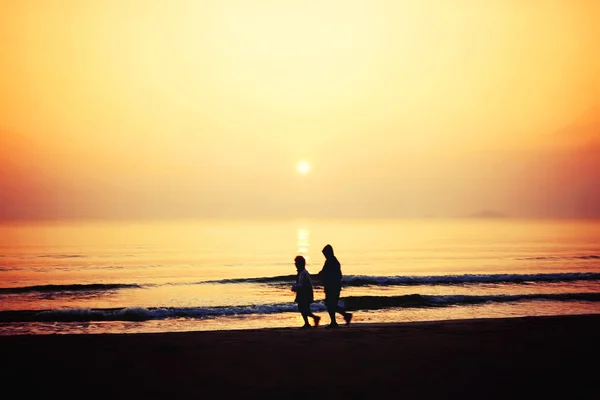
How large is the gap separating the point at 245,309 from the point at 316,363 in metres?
13.9

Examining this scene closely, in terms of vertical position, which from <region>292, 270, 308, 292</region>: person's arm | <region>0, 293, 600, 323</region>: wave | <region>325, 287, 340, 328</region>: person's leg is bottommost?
<region>0, 293, 600, 323</region>: wave

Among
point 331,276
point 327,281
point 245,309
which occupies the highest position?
point 331,276

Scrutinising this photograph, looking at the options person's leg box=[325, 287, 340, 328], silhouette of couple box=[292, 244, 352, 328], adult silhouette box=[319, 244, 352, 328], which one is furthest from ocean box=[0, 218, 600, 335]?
adult silhouette box=[319, 244, 352, 328]

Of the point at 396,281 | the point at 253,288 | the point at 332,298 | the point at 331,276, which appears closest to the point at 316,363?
the point at 331,276

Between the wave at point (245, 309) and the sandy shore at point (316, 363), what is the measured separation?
8148 mm

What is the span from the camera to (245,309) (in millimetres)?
24906

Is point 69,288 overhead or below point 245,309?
overhead

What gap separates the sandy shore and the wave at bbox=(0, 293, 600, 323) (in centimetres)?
815

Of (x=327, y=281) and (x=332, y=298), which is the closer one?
(x=327, y=281)

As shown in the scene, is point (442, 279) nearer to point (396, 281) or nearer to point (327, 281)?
point (396, 281)

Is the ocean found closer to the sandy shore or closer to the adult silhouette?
the adult silhouette

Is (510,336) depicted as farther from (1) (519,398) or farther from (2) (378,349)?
(1) (519,398)

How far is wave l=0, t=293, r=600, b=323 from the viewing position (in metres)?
23.3

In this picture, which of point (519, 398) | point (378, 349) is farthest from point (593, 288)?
point (519, 398)
